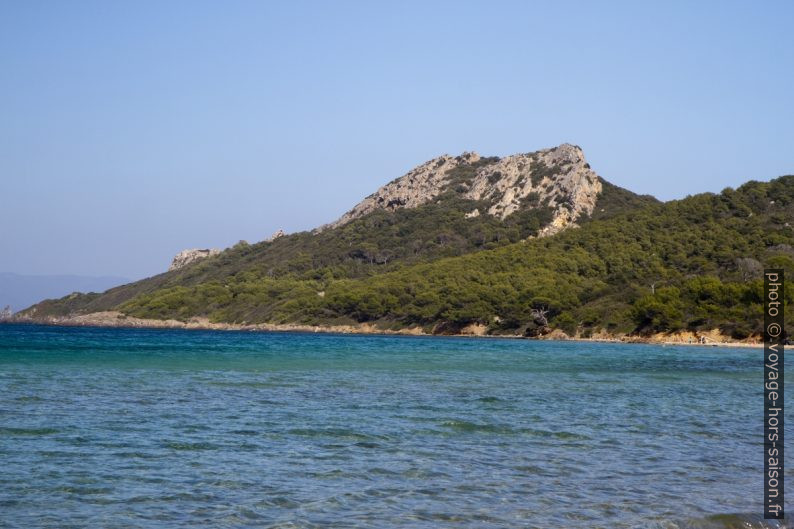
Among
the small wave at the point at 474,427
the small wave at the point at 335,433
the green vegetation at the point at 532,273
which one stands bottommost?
the small wave at the point at 335,433

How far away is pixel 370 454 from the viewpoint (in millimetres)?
15164

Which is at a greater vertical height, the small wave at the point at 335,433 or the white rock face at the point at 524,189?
the white rock face at the point at 524,189

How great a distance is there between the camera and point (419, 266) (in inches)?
5305

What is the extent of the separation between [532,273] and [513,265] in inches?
240

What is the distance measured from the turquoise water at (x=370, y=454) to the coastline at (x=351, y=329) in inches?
2045

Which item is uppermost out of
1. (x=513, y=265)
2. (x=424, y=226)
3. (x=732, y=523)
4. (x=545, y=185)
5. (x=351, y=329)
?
(x=545, y=185)

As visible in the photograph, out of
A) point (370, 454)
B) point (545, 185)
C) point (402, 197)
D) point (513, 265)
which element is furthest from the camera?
point (402, 197)

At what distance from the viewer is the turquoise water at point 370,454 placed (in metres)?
10.9

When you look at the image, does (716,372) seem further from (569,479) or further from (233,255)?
(233,255)

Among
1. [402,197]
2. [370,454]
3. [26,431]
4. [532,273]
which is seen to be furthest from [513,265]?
[370,454]

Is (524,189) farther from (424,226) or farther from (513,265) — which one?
(513,265)

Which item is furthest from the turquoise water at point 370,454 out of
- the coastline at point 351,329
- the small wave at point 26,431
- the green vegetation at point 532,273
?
the green vegetation at point 532,273

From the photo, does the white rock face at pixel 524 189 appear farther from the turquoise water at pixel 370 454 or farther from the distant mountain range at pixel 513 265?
the turquoise water at pixel 370 454

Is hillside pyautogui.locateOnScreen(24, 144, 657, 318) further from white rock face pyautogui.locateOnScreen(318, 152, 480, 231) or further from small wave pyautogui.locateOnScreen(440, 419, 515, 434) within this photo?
small wave pyautogui.locateOnScreen(440, 419, 515, 434)
